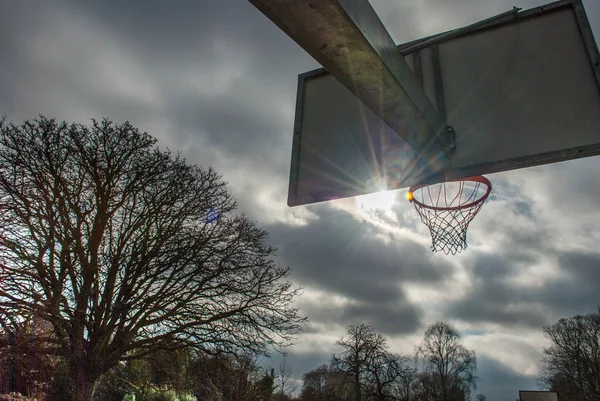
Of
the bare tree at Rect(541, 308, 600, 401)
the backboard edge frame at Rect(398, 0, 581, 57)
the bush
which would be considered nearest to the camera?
the backboard edge frame at Rect(398, 0, 581, 57)

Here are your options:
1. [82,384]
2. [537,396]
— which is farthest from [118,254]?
[537,396]

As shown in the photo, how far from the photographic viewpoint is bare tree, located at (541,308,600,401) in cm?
3325

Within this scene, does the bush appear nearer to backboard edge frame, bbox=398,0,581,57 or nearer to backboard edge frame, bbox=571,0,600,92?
backboard edge frame, bbox=398,0,581,57

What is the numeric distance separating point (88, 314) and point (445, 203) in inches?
443

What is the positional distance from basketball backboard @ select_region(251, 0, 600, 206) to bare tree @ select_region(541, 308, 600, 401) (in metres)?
39.3

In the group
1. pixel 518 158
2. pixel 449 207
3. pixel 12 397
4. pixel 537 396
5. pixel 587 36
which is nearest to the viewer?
pixel 518 158

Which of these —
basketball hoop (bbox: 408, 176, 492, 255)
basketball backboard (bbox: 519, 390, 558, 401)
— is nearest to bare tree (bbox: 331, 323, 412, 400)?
basketball backboard (bbox: 519, 390, 558, 401)

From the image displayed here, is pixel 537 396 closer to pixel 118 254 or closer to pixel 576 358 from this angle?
pixel 576 358

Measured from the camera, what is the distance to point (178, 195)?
13.9 m

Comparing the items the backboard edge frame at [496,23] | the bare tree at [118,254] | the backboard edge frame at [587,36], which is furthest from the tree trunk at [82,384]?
the backboard edge frame at [587,36]

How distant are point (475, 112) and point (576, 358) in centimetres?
4037

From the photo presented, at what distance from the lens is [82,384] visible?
11.9 metres

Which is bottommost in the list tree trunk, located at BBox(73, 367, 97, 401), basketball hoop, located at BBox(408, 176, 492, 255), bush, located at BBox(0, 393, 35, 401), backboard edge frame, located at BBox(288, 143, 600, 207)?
bush, located at BBox(0, 393, 35, 401)

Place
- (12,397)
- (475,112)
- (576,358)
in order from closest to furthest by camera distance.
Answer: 1. (475,112)
2. (12,397)
3. (576,358)
